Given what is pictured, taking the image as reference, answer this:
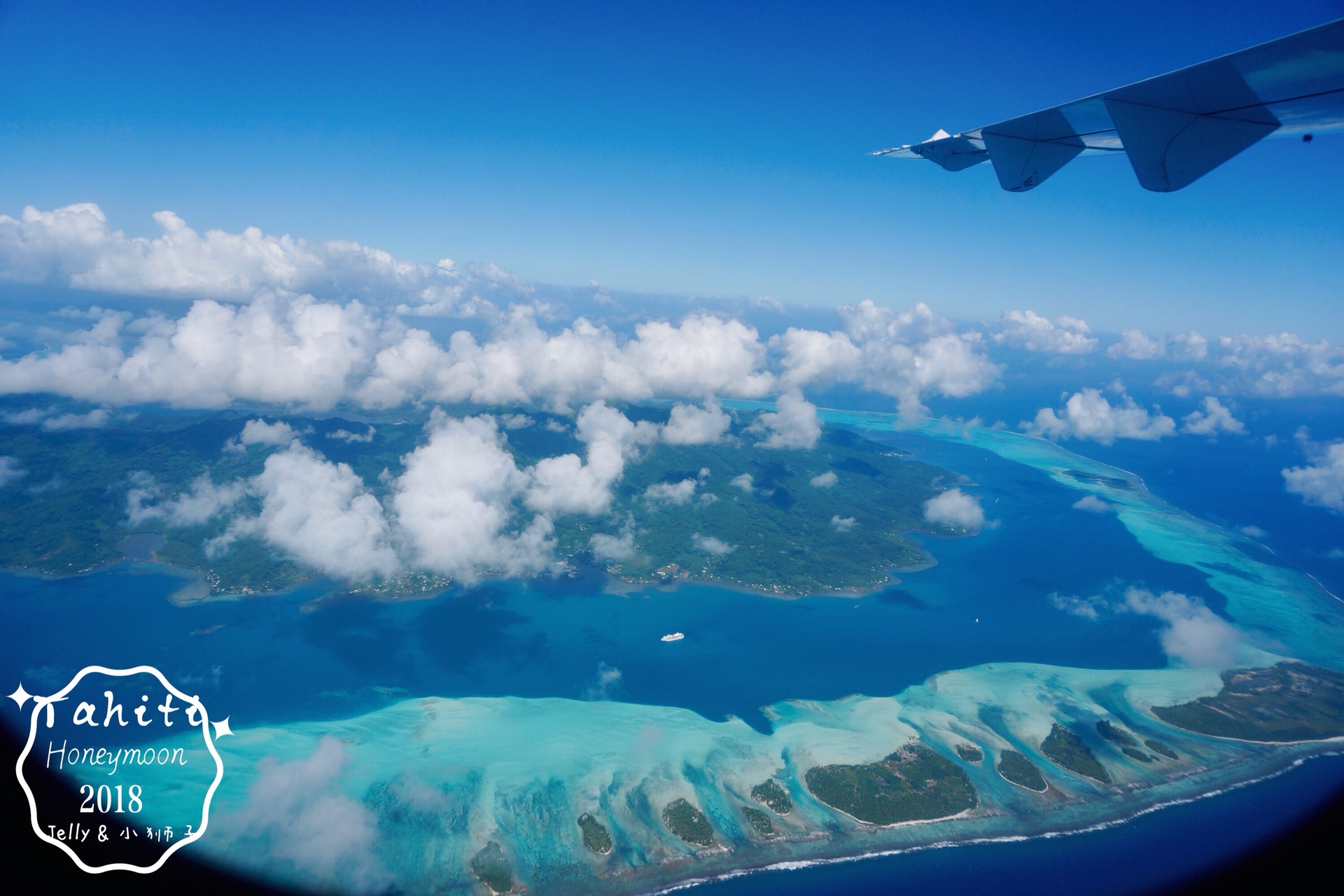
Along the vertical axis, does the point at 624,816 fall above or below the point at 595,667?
above

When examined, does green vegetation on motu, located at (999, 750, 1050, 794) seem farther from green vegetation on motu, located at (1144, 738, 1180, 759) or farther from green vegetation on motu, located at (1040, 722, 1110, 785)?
green vegetation on motu, located at (1144, 738, 1180, 759)

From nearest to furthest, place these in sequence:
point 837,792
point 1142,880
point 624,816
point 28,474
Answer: point 1142,880 < point 624,816 < point 837,792 < point 28,474

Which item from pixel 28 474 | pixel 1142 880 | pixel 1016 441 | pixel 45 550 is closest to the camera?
pixel 1142 880

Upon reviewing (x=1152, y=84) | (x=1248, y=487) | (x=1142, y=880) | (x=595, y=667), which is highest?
(x=1152, y=84)

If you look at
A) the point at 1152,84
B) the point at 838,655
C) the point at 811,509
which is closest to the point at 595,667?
the point at 838,655

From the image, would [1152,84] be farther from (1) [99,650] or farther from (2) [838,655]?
(1) [99,650]

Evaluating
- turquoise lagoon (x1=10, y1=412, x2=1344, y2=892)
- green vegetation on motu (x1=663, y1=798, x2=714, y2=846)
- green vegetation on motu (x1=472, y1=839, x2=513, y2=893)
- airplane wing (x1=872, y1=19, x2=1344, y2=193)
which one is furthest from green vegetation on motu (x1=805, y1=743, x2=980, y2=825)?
airplane wing (x1=872, y1=19, x2=1344, y2=193)

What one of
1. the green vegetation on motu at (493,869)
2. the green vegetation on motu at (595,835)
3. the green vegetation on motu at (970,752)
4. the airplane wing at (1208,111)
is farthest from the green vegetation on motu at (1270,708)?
the airplane wing at (1208,111)

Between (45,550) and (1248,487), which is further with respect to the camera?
(1248,487)

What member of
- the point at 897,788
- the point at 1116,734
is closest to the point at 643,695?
the point at 897,788
